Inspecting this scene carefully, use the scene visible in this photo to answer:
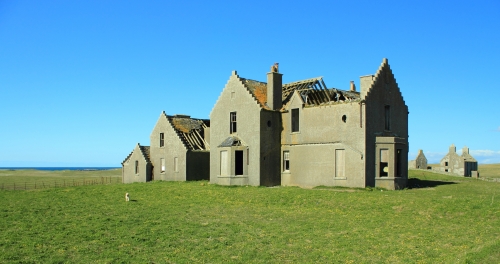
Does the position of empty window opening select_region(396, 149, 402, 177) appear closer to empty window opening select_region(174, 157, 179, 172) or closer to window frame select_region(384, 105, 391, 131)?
window frame select_region(384, 105, 391, 131)

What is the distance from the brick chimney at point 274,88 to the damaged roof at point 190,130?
37.4 feet

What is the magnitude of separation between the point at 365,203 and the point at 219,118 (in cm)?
1877

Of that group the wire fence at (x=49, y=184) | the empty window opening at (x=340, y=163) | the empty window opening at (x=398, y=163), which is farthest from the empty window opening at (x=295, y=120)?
the wire fence at (x=49, y=184)

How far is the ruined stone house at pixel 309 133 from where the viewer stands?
113ft

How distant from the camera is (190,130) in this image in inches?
1993

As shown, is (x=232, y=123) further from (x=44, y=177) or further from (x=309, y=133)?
(x=44, y=177)

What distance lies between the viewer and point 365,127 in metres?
33.9

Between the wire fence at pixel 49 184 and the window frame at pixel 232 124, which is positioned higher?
the window frame at pixel 232 124

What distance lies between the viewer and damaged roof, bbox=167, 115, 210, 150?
4853 cm

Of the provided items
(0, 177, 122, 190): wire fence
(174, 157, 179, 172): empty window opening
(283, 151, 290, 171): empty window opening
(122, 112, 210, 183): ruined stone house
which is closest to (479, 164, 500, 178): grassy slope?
(283, 151, 290, 171): empty window opening

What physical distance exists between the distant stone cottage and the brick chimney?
0.27 ft

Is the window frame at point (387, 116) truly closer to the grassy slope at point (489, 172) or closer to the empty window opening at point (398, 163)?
the empty window opening at point (398, 163)

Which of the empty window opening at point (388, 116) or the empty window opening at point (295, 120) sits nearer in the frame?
the empty window opening at point (388, 116)

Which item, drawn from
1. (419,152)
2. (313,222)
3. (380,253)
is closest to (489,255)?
(380,253)
